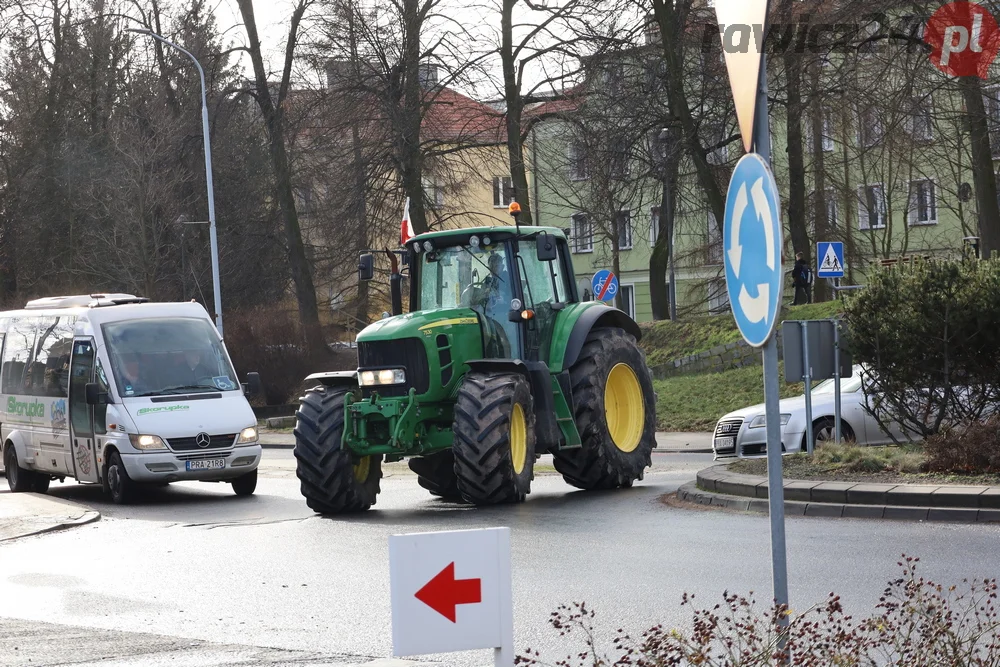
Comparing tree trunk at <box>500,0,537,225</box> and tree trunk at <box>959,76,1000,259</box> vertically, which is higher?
tree trunk at <box>500,0,537,225</box>

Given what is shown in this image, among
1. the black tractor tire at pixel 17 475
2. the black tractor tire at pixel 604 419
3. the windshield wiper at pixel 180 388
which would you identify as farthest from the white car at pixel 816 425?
the black tractor tire at pixel 17 475

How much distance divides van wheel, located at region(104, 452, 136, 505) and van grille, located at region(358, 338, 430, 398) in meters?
4.48

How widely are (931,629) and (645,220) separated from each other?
3057cm

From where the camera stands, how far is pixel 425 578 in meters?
4.74

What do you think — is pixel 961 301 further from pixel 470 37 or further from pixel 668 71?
pixel 470 37

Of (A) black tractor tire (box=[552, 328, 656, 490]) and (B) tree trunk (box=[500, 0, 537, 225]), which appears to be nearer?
(A) black tractor tire (box=[552, 328, 656, 490])

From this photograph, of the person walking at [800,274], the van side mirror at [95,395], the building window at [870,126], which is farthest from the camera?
the person walking at [800,274]

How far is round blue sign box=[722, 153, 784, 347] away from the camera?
5117 millimetres

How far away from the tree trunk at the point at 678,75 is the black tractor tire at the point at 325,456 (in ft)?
58.8

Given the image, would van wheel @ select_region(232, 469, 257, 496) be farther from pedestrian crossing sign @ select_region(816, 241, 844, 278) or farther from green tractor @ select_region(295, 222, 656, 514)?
pedestrian crossing sign @ select_region(816, 241, 844, 278)

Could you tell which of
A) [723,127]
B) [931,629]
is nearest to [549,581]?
[931,629]

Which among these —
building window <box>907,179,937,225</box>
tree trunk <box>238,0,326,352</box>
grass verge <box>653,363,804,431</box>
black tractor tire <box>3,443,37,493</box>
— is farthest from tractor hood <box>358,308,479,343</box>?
building window <box>907,179,937,225</box>

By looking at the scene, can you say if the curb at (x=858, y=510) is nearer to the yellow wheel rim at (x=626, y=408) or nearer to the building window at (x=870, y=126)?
the yellow wheel rim at (x=626, y=408)

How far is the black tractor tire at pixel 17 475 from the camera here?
20.3 meters
